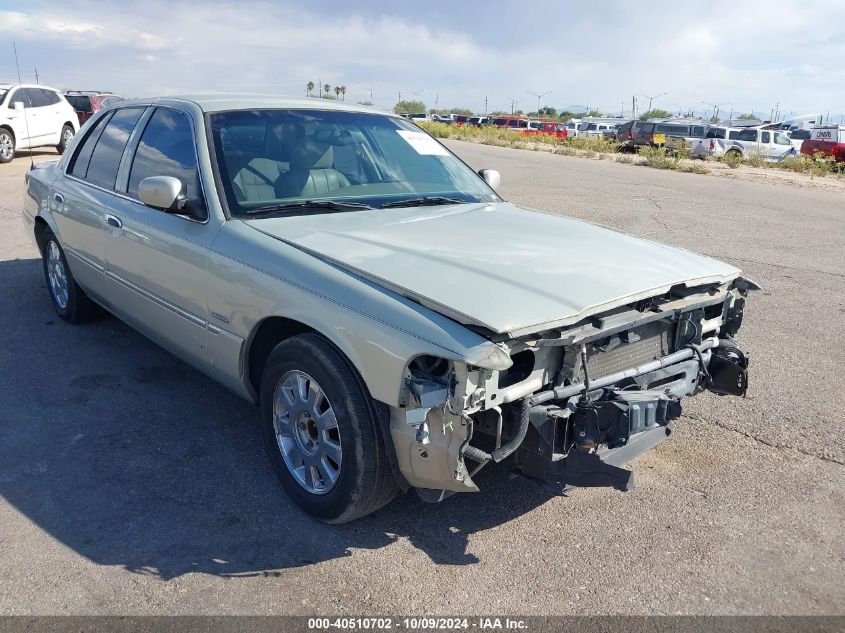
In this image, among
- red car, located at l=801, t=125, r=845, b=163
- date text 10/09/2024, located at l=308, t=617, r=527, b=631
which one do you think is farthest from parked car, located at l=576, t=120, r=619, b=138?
date text 10/09/2024, located at l=308, t=617, r=527, b=631

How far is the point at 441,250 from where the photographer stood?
322 cm

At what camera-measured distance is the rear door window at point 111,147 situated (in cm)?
469

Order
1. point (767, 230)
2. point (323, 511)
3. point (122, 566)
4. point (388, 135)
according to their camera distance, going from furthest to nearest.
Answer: point (767, 230)
point (388, 135)
point (323, 511)
point (122, 566)

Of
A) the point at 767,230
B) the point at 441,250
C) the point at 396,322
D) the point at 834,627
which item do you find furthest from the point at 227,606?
the point at 767,230

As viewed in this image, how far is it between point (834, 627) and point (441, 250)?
2.09 meters

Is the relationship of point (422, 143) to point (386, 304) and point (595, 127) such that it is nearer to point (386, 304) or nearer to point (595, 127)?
point (386, 304)

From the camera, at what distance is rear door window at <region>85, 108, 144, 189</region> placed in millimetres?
4691

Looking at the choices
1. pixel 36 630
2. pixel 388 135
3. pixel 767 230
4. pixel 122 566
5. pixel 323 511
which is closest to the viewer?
pixel 36 630

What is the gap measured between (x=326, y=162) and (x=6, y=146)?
1613 centimetres

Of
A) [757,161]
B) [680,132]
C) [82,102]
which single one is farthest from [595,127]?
[82,102]

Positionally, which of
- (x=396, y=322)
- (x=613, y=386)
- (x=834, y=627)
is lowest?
(x=834, y=627)

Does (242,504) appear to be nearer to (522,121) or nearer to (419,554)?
(419,554)

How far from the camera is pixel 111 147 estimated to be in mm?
4859

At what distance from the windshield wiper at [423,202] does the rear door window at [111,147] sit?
1.89 metres
